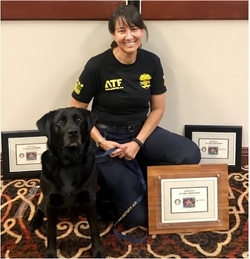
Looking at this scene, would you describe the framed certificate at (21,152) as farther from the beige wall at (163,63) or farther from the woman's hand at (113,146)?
the woman's hand at (113,146)

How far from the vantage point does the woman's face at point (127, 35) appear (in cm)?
171

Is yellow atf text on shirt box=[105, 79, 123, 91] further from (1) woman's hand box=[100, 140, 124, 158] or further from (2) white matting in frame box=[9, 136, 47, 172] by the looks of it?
(2) white matting in frame box=[9, 136, 47, 172]

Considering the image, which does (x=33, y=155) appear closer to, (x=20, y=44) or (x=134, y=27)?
(x=20, y=44)

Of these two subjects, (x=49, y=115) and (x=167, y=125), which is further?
(x=167, y=125)

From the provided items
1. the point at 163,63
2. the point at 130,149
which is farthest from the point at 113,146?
the point at 163,63

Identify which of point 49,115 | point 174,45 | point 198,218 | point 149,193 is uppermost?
point 174,45

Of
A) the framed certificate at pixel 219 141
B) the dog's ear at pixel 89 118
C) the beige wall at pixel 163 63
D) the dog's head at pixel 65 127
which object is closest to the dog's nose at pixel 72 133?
the dog's head at pixel 65 127

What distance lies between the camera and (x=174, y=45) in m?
2.07

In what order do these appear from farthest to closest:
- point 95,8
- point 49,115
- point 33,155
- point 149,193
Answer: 1. point 33,155
2. point 95,8
3. point 149,193
4. point 49,115

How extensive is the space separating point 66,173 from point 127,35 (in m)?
0.68

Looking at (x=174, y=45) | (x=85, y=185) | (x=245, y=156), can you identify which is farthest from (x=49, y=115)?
(x=245, y=156)

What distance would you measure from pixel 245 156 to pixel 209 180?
2.28ft

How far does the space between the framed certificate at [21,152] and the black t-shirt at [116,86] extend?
48cm

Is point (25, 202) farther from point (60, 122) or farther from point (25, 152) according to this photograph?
point (60, 122)
